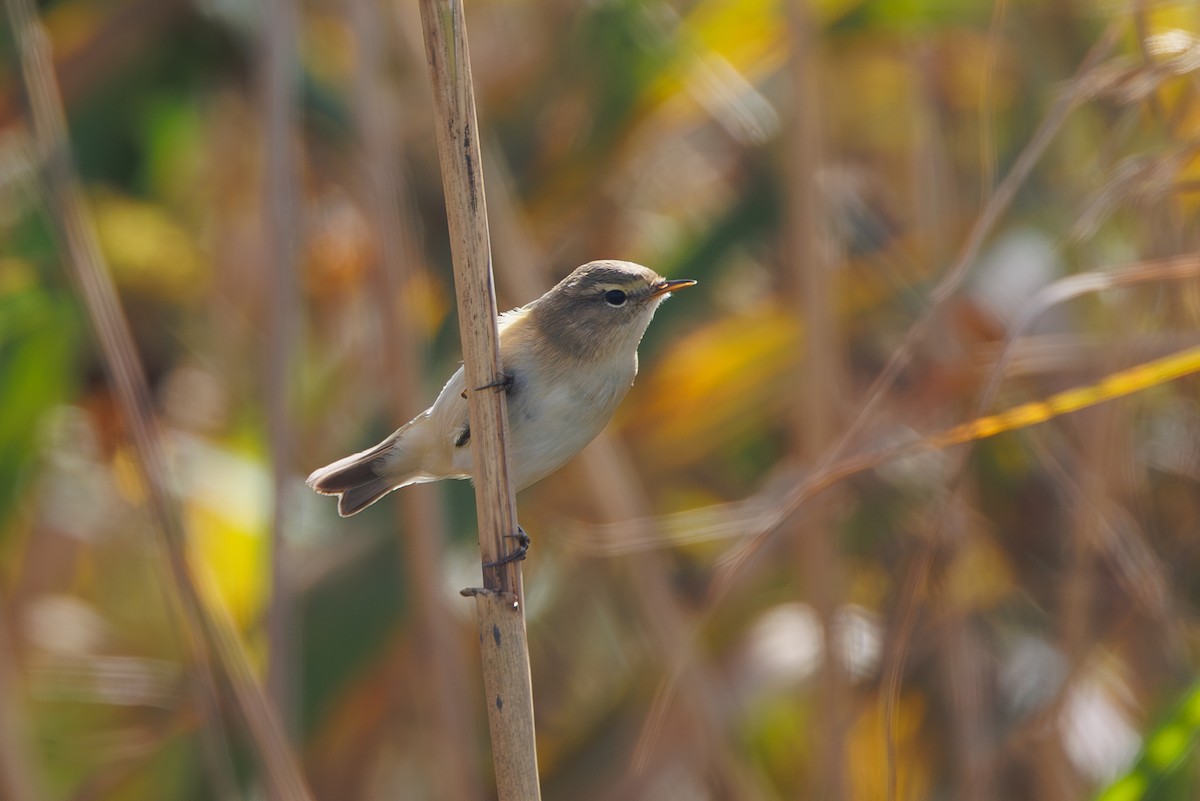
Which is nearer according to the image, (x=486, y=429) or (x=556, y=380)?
Result: (x=486, y=429)

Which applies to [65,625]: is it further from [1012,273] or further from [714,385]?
[1012,273]

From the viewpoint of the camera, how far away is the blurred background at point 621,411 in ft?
8.14

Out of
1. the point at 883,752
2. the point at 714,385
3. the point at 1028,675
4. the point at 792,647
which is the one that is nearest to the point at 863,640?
the point at 792,647

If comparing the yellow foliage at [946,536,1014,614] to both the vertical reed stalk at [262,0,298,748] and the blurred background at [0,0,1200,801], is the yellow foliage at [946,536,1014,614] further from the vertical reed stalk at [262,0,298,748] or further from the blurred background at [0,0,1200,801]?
the vertical reed stalk at [262,0,298,748]

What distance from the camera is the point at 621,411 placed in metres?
3.13

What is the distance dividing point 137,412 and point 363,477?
0.42 metres

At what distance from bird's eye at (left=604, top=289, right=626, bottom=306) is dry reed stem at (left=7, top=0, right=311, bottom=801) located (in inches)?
34.5

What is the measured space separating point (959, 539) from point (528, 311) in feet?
3.58

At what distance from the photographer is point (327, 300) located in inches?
142

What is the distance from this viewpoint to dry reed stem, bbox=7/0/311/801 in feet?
7.12

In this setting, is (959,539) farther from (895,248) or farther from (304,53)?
(304,53)

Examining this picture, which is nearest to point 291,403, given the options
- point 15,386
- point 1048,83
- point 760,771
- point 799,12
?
point 15,386

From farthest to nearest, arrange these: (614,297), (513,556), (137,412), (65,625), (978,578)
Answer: (65,625) < (978,578) < (137,412) < (614,297) < (513,556)

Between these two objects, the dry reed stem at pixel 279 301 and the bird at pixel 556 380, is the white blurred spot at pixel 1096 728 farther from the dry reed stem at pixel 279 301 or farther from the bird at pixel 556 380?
the dry reed stem at pixel 279 301
